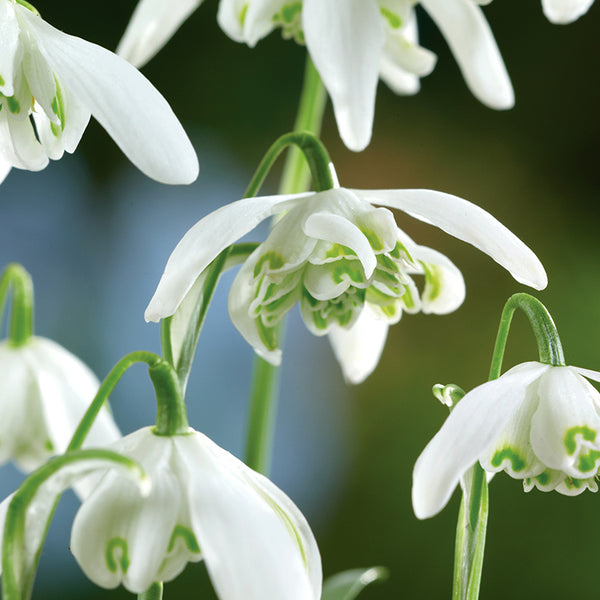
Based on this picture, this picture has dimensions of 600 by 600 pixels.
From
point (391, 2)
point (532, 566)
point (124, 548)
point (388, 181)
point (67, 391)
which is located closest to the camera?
point (124, 548)

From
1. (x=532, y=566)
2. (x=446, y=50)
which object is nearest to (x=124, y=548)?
(x=532, y=566)

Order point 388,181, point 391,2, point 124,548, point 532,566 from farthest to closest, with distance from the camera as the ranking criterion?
point 388,181
point 532,566
point 391,2
point 124,548

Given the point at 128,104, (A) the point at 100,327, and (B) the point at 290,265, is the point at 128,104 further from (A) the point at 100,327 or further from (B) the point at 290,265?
(A) the point at 100,327

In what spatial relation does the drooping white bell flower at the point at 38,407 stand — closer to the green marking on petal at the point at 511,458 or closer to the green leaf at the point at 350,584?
the green leaf at the point at 350,584

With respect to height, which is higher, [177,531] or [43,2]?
[43,2]

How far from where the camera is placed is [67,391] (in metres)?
0.74

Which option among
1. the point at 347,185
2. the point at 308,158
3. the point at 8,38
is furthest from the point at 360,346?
the point at 347,185

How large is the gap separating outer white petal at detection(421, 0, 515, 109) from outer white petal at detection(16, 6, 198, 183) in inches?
10.7

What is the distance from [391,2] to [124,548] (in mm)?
375

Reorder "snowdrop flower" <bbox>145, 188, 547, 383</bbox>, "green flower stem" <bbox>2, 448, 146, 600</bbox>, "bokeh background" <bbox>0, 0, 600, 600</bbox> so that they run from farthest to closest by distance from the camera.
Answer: "bokeh background" <bbox>0, 0, 600, 600</bbox>
"snowdrop flower" <bbox>145, 188, 547, 383</bbox>
"green flower stem" <bbox>2, 448, 146, 600</bbox>

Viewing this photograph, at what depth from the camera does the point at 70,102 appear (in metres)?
0.51

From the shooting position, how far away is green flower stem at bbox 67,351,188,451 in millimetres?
449

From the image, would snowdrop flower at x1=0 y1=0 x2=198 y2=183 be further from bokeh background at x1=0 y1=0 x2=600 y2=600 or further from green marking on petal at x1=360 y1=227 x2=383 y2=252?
bokeh background at x1=0 y1=0 x2=600 y2=600

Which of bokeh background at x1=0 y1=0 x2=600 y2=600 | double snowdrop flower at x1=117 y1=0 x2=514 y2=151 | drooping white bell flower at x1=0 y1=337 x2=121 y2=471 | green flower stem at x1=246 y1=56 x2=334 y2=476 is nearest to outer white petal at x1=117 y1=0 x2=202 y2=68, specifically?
double snowdrop flower at x1=117 y1=0 x2=514 y2=151
